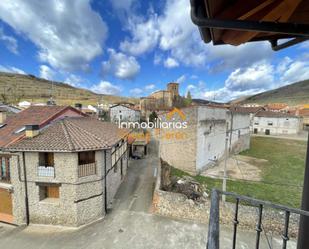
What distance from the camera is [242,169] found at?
763 inches

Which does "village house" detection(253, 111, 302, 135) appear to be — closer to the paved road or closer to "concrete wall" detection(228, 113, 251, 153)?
"concrete wall" detection(228, 113, 251, 153)

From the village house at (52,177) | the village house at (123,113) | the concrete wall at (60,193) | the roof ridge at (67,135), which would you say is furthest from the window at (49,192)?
the village house at (123,113)

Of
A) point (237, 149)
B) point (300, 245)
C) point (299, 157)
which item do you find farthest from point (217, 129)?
point (300, 245)

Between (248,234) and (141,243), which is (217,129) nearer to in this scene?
(248,234)

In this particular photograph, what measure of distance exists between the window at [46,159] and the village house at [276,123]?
45552 mm

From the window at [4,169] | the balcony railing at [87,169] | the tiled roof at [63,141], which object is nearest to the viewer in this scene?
the tiled roof at [63,141]

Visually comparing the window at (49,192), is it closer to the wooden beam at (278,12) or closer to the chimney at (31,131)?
the chimney at (31,131)

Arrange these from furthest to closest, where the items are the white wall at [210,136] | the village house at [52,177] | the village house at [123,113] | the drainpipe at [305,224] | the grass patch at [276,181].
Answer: the village house at [123,113]
the white wall at [210,136]
the grass patch at [276,181]
the village house at [52,177]
the drainpipe at [305,224]

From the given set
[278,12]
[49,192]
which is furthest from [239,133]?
[278,12]

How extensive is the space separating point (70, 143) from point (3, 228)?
679 centimetres

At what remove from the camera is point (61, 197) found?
10.4m

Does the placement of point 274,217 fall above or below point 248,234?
above

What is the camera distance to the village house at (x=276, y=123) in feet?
132

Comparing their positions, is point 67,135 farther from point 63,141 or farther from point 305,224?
point 305,224
